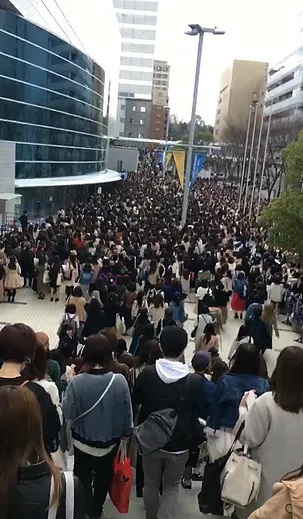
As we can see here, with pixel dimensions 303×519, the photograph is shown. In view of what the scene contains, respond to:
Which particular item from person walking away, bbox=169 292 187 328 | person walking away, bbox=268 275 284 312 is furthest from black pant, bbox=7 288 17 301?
person walking away, bbox=268 275 284 312

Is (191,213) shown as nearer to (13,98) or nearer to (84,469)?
(13,98)

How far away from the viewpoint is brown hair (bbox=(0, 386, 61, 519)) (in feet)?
6.43

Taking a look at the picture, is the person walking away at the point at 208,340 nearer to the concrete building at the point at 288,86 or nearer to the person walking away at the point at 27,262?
the person walking away at the point at 27,262

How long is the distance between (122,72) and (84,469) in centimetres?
9959

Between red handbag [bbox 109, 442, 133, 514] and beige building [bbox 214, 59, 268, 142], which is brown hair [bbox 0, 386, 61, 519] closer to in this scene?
red handbag [bbox 109, 442, 133, 514]

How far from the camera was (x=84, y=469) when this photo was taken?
3.94 meters

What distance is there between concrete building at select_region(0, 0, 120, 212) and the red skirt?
52.6 feet

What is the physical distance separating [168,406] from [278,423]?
78 cm

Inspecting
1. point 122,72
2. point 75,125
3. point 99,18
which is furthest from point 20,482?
point 122,72

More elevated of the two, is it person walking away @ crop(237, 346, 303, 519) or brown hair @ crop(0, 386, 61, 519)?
brown hair @ crop(0, 386, 61, 519)

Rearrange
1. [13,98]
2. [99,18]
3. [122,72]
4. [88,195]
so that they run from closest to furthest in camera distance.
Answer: [13,98] → [88,195] → [99,18] → [122,72]

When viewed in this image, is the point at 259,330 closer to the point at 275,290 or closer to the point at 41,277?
the point at 275,290

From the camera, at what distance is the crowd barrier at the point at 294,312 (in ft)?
44.1

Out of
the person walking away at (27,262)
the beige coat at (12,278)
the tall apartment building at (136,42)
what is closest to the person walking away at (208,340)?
the beige coat at (12,278)
